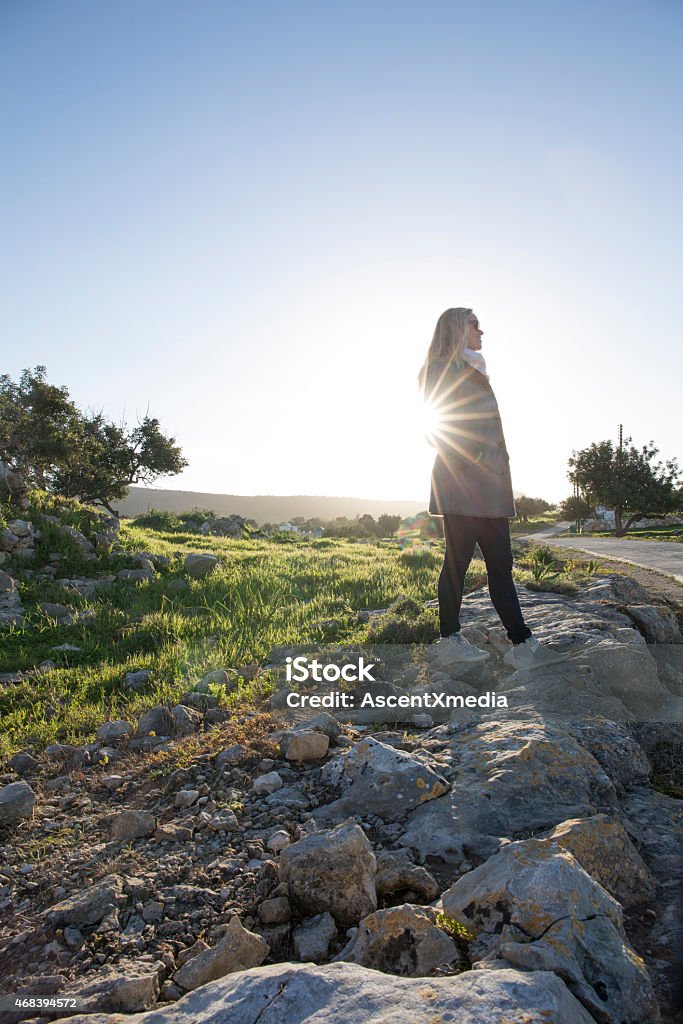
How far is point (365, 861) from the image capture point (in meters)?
1.94

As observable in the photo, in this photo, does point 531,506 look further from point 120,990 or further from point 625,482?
point 120,990

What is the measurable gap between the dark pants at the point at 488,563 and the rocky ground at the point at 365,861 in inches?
19.0

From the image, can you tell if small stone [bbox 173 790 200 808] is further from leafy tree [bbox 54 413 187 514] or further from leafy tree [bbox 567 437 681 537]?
leafy tree [bbox 567 437 681 537]

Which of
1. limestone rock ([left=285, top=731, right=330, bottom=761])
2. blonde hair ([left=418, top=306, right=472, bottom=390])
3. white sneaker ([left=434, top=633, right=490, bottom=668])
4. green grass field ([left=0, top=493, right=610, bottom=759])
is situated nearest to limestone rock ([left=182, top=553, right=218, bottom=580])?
green grass field ([left=0, top=493, right=610, bottom=759])

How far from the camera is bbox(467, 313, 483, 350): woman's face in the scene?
4098 mm

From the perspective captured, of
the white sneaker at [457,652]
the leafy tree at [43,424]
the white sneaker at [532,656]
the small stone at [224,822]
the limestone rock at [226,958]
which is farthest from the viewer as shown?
the leafy tree at [43,424]

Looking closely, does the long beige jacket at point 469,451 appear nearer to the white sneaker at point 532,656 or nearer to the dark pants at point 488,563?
the dark pants at point 488,563

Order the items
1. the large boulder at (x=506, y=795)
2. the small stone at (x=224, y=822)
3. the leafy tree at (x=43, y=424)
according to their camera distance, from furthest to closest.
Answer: the leafy tree at (x=43, y=424) < the small stone at (x=224, y=822) < the large boulder at (x=506, y=795)

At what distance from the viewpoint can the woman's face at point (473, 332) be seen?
13.4ft

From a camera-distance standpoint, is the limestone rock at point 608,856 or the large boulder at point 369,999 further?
the limestone rock at point 608,856

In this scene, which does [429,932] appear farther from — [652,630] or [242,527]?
[242,527]

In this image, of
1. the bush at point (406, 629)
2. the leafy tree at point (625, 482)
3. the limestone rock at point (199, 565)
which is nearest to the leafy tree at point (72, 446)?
the limestone rock at point (199, 565)

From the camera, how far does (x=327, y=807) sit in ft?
8.39

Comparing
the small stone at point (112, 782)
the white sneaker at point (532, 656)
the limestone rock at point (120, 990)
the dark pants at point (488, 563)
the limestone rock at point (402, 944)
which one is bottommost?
the small stone at point (112, 782)
